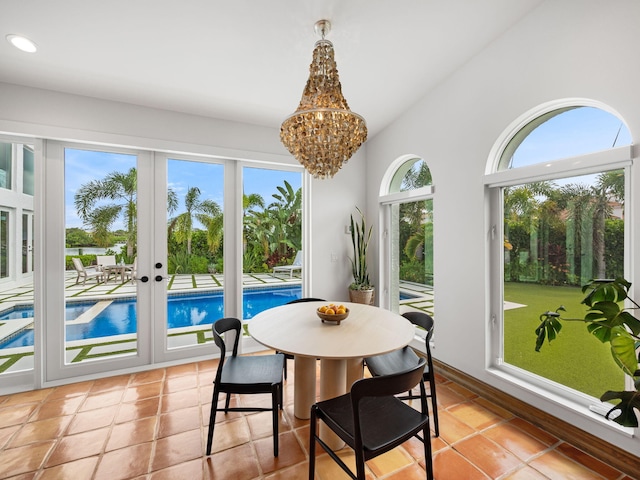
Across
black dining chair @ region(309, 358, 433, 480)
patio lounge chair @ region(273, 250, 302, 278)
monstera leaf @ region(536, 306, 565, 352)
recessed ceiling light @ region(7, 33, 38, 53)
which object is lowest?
black dining chair @ region(309, 358, 433, 480)

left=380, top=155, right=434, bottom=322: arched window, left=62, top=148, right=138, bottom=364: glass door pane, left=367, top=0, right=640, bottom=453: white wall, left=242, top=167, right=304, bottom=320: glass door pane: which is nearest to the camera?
left=367, top=0, right=640, bottom=453: white wall

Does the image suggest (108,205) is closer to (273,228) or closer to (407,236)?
(273,228)

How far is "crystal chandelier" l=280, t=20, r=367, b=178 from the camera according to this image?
194 centimetres

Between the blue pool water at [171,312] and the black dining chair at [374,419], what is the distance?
235 cm

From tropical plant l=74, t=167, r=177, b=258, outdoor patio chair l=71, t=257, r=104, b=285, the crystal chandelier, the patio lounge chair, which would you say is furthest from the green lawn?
outdoor patio chair l=71, t=257, r=104, b=285

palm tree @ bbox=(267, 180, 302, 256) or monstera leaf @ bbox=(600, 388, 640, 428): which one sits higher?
palm tree @ bbox=(267, 180, 302, 256)

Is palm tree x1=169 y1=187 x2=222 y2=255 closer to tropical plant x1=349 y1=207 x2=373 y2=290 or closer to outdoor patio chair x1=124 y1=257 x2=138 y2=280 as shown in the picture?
outdoor patio chair x1=124 y1=257 x2=138 y2=280

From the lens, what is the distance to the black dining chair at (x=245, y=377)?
6.43 ft

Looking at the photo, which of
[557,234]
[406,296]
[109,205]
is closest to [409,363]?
[557,234]

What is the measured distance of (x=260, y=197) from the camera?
3918 mm

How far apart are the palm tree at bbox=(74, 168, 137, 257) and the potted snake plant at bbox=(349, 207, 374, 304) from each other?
2729 mm

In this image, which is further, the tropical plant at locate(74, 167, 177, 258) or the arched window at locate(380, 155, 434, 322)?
the arched window at locate(380, 155, 434, 322)

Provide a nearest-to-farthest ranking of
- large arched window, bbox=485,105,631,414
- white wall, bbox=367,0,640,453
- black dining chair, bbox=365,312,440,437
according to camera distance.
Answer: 1. white wall, bbox=367,0,640,453
2. large arched window, bbox=485,105,631,414
3. black dining chair, bbox=365,312,440,437

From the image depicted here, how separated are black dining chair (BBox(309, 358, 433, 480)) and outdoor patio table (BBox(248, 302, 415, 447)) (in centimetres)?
26
